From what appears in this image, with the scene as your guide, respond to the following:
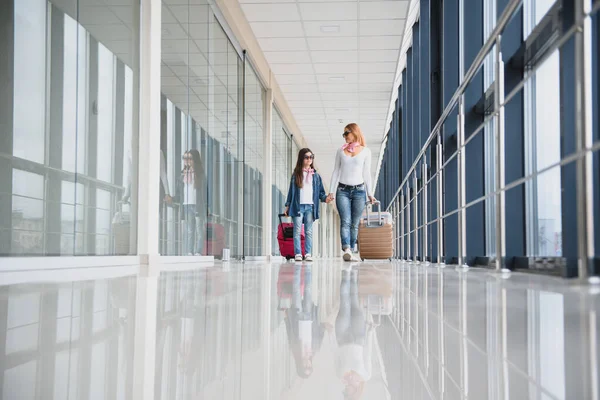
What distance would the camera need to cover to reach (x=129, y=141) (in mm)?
3820

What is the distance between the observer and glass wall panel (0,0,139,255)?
8.21 feet

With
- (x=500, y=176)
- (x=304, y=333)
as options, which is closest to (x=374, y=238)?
(x=500, y=176)

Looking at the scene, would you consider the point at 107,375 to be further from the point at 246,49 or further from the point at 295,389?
the point at 246,49

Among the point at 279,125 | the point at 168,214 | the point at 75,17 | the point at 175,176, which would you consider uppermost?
the point at 279,125

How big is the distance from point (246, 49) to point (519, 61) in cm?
475

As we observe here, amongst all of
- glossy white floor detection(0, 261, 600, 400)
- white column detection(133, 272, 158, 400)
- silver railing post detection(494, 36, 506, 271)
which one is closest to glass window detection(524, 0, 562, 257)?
silver railing post detection(494, 36, 506, 271)

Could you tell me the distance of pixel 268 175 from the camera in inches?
376

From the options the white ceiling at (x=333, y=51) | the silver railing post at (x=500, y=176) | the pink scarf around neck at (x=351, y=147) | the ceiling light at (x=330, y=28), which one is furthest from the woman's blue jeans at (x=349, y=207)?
the silver railing post at (x=500, y=176)

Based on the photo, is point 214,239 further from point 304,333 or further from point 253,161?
point 304,333

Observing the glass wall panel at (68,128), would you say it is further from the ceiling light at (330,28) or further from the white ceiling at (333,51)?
the ceiling light at (330,28)

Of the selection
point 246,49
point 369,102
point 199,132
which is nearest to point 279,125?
point 369,102

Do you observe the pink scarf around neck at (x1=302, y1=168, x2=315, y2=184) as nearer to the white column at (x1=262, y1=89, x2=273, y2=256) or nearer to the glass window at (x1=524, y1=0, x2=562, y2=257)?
the glass window at (x1=524, y1=0, x2=562, y2=257)

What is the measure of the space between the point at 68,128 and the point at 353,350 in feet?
8.69

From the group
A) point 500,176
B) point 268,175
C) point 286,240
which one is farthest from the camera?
point 268,175
